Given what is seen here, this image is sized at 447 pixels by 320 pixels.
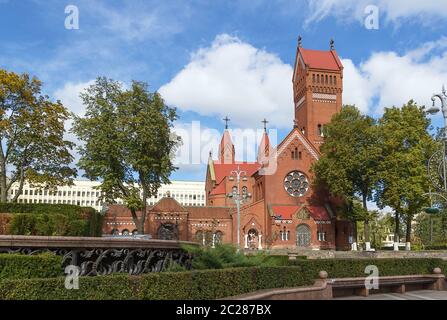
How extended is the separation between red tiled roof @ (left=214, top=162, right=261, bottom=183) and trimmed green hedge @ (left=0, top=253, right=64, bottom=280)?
64.5 m

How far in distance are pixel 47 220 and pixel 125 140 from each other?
22652mm

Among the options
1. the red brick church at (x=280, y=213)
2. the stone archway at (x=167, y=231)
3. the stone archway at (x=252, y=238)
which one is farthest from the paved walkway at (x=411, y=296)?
the stone archway at (x=167, y=231)

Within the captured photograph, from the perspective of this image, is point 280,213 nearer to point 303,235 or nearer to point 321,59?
point 303,235

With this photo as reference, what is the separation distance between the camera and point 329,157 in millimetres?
47500

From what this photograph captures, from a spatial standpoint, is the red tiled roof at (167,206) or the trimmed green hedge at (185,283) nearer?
the trimmed green hedge at (185,283)

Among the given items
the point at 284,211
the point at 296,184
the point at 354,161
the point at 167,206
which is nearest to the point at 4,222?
the point at 354,161

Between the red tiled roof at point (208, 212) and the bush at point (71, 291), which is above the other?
the red tiled roof at point (208, 212)

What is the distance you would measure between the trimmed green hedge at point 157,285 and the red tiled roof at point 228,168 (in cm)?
5971

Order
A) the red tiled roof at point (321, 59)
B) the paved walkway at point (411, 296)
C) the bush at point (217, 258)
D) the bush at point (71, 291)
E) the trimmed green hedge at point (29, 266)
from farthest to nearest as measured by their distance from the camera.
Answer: the red tiled roof at point (321, 59) → the paved walkway at point (411, 296) → the bush at point (217, 258) → the trimmed green hedge at point (29, 266) → the bush at point (71, 291)

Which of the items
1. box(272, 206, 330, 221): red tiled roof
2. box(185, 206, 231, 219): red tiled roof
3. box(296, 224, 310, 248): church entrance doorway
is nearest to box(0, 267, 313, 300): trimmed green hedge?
box(272, 206, 330, 221): red tiled roof

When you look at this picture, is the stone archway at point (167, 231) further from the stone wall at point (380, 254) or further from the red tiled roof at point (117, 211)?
the stone wall at point (380, 254)

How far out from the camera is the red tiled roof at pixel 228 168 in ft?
243
